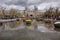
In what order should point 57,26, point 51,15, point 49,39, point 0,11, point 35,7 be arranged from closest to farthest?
point 49,39 < point 57,26 < point 0,11 < point 51,15 < point 35,7

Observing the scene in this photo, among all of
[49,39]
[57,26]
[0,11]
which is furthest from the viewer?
[0,11]

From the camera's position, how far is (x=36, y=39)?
12.9 m

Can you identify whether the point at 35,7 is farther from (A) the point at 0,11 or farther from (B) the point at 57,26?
(B) the point at 57,26


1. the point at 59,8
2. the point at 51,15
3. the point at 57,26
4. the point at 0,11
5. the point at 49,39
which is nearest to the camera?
the point at 49,39

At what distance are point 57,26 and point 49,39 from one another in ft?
35.0

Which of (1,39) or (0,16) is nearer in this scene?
(1,39)

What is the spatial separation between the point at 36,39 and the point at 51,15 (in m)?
58.9

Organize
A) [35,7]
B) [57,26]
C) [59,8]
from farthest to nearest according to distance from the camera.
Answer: [35,7] → [59,8] → [57,26]

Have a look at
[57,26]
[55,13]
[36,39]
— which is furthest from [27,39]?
[55,13]

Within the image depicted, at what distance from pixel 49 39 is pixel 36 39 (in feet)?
3.48

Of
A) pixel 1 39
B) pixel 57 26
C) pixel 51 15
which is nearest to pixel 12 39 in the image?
pixel 1 39

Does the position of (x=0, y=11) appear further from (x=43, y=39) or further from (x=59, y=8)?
(x=43, y=39)

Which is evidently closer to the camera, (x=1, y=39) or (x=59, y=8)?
(x=1, y=39)

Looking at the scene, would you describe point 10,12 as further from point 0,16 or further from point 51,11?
point 51,11
